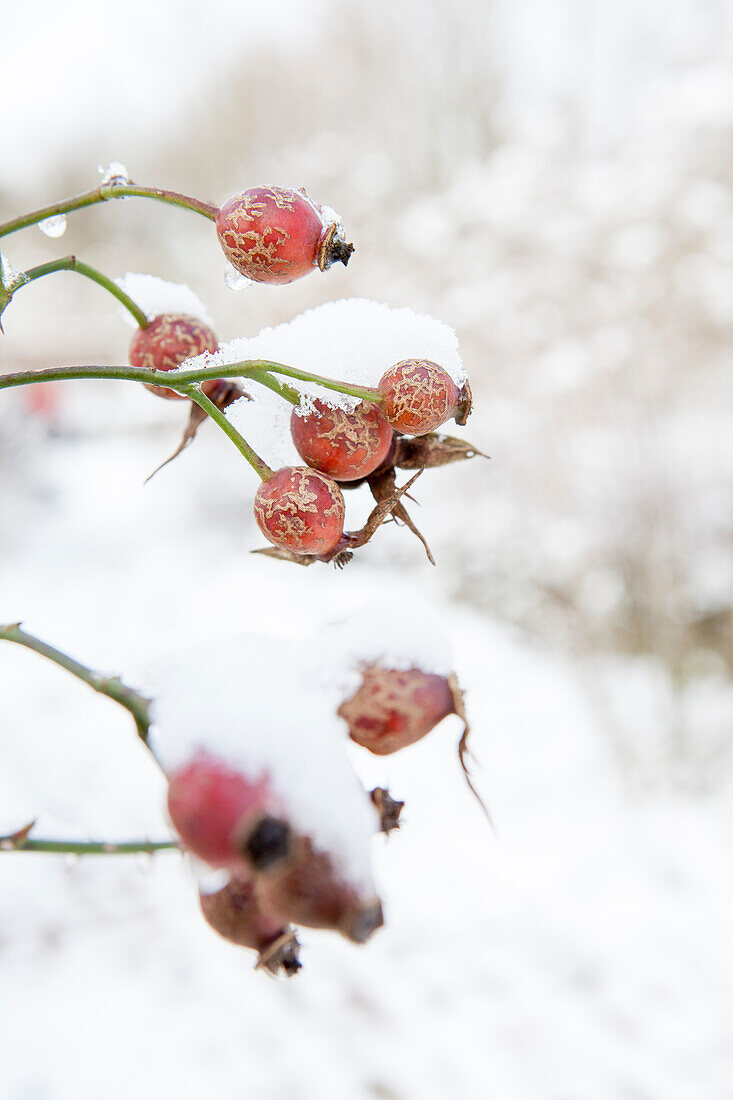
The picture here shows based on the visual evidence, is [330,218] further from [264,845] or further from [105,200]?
[264,845]

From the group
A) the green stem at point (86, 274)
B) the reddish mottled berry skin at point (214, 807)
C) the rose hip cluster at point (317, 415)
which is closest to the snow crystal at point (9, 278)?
the green stem at point (86, 274)

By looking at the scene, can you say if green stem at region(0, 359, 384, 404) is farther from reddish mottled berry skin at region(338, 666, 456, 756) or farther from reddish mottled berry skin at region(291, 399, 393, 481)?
reddish mottled berry skin at region(338, 666, 456, 756)

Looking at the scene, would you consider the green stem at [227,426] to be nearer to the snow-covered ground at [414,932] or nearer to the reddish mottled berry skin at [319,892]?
the snow-covered ground at [414,932]

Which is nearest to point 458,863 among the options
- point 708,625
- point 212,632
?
point 212,632

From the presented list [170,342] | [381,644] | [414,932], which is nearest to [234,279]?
[170,342]

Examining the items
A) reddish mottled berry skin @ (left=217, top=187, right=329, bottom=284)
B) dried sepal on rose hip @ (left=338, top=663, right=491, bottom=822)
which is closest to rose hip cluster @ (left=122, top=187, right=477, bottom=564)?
reddish mottled berry skin @ (left=217, top=187, right=329, bottom=284)

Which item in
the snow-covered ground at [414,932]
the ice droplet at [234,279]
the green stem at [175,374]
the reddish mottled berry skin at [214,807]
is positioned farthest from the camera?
the snow-covered ground at [414,932]
